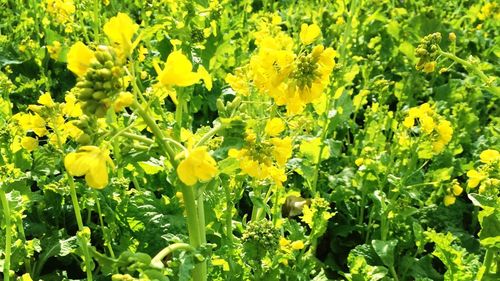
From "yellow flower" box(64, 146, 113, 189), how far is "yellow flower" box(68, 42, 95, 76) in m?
0.17

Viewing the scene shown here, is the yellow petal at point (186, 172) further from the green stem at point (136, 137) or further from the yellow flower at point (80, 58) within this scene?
the yellow flower at point (80, 58)

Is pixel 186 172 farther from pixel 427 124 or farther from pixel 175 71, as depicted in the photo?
pixel 427 124

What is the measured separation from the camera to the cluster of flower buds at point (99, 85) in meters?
1.22

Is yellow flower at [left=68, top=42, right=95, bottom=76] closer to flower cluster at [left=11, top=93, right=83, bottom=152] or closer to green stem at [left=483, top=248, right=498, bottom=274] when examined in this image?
flower cluster at [left=11, top=93, right=83, bottom=152]

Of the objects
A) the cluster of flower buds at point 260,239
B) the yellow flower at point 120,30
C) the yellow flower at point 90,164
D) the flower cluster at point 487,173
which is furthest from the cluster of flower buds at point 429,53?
the yellow flower at point 90,164

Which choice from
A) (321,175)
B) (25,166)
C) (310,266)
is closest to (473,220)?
(321,175)

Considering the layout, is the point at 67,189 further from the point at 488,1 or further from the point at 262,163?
the point at 488,1

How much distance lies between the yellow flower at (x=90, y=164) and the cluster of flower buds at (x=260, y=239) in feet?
2.57

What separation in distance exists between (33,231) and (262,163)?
1.40 m

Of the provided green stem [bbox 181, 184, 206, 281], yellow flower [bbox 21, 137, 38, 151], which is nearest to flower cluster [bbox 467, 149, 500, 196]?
green stem [bbox 181, 184, 206, 281]

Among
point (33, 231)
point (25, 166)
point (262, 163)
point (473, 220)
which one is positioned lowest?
A: point (473, 220)

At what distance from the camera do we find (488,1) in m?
4.94

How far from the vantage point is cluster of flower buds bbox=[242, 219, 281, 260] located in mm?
1966

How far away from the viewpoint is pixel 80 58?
131cm
